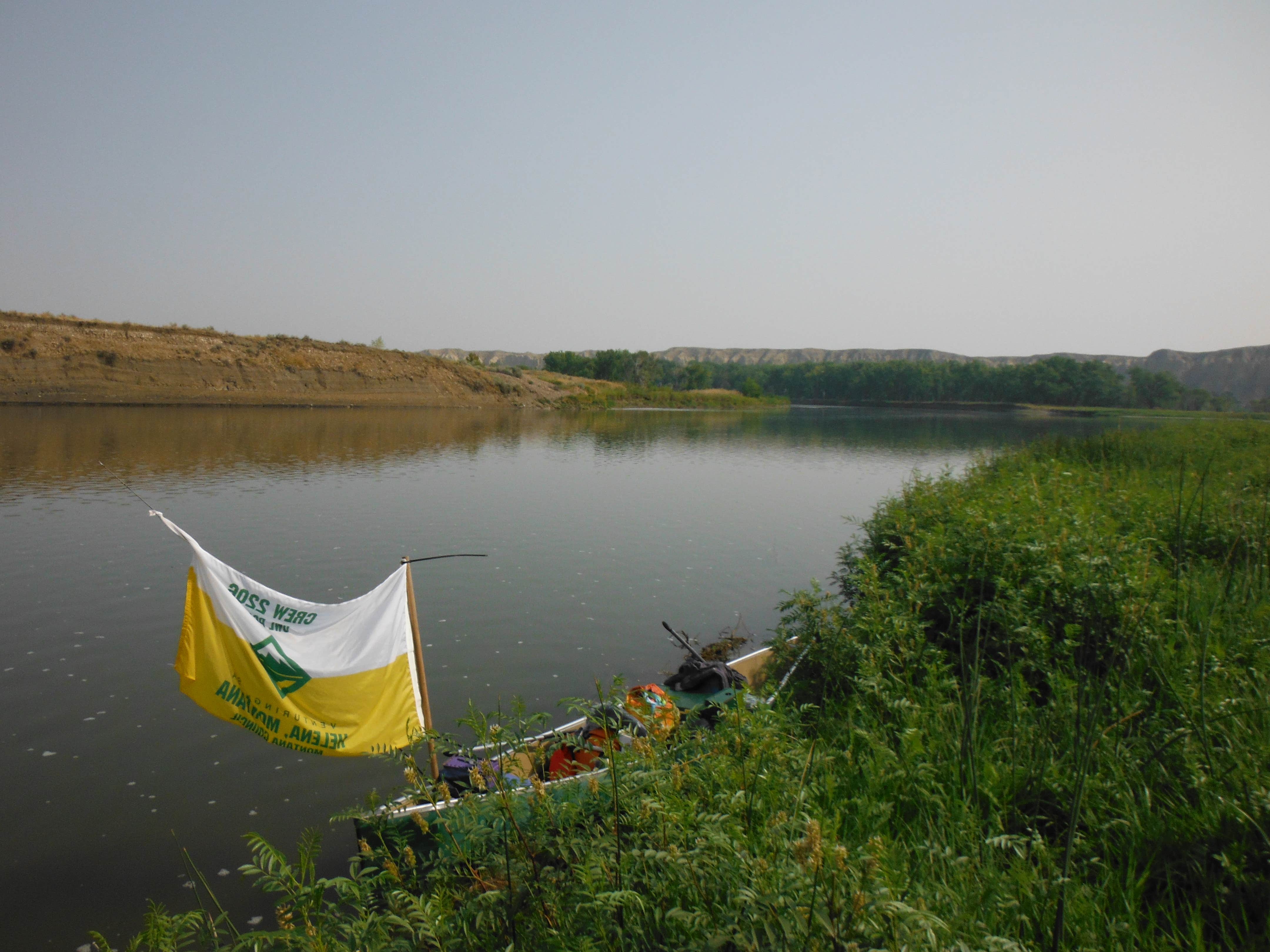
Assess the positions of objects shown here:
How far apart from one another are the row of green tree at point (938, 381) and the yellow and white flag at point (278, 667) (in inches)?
4332

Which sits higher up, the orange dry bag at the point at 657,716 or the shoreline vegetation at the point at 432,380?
the shoreline vegetation at the point at 432,380

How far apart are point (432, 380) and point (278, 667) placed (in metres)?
81.3

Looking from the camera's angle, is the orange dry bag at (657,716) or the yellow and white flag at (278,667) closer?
the orange dry bag at (657,716)

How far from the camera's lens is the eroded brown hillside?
5288cm

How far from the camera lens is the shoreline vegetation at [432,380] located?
180 feet

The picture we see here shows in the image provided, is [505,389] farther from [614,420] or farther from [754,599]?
[754,599]

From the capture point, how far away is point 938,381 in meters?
144

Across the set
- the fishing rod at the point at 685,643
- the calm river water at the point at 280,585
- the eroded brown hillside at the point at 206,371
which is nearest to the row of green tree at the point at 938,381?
the eroded brown hillside at the point at 206,371

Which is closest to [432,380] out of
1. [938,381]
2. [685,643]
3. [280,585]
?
[280,585]

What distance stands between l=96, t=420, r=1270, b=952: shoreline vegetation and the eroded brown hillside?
63663 mm

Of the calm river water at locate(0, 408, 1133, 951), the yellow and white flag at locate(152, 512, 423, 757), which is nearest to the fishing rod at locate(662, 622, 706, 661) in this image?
the calm river water at locate(0, 408, 1133, 951)

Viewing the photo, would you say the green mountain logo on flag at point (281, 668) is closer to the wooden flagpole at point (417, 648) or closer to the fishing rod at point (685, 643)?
the wooden flagpole at point (417, 648)

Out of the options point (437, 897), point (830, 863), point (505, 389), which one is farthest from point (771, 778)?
point (505, 389)

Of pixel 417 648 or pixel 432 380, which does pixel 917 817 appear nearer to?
pixel 417 648
